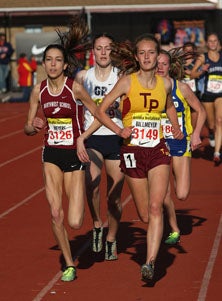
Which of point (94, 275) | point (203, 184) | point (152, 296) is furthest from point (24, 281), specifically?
point (203, 184)

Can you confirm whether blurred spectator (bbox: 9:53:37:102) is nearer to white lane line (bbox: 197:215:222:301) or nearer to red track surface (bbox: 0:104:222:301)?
red track surface (bbox: 0:104:222:301)

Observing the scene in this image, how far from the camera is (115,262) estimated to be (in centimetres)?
1018

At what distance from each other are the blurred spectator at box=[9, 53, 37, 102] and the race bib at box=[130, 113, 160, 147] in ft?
87.6

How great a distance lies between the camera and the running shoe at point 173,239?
1109 cm

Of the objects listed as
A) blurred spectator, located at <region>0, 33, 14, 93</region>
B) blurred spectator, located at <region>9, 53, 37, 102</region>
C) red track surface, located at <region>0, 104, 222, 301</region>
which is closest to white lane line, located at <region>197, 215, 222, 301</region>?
red track surface, located at <region>0, 104, 222, 301</region>

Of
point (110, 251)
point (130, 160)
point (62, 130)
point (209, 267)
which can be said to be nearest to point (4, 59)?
point (110, 251)

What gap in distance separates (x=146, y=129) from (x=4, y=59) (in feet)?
95.5

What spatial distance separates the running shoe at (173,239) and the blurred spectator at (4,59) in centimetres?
2691

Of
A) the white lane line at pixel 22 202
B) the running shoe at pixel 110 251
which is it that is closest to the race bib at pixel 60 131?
the running shoe at pixel 110 251

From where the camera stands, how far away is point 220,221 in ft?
40.9

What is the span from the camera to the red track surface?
8930 millimetres

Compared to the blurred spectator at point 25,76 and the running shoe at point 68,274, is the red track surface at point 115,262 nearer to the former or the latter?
the running shoe at point 68,274

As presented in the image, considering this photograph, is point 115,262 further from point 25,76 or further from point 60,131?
point 25,76

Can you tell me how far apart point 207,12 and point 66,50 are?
34.3m
